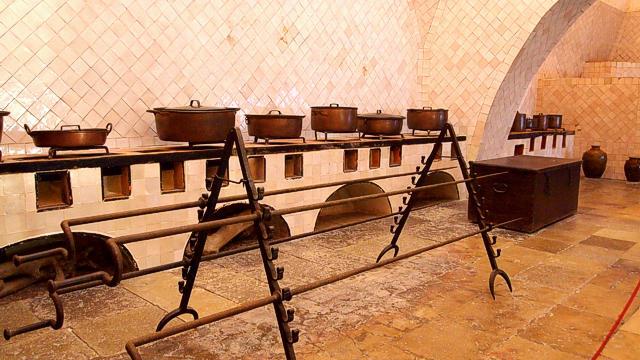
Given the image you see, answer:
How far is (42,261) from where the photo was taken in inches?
131

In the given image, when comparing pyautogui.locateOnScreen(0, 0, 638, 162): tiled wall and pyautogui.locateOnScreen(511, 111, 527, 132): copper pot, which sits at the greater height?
pyautogui.locateOnScreen(0, 0, 638, 162): tiled wall

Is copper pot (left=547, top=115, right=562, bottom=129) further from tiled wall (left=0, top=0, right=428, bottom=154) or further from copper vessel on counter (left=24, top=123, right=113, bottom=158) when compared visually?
A: copper vessel on counter (left=24, top=123, right=113, bottom=158)

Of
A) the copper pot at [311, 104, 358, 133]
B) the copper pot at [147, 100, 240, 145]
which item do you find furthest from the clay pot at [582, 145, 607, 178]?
the copper pot at [147, 100, 240, 145]

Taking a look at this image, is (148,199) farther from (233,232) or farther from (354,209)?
(354,209)

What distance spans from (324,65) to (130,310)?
131 inches

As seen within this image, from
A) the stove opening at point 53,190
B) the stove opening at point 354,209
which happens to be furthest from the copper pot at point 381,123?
the stove opening at point 53,190

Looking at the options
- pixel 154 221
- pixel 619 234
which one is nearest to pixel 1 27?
pixel 154 221

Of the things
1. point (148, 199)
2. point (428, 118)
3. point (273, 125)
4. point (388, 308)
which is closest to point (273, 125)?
point (273, 125)

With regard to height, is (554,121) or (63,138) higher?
(554,121)

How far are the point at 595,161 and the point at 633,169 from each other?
56 centimetres

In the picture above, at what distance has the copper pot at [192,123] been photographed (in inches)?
138

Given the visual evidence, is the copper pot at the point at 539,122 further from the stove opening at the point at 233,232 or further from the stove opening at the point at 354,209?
the stove opening at the point at 233,232

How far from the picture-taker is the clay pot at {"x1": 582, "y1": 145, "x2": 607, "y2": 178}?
8234 millimetres

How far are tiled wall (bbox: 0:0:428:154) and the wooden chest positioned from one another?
179 cm
